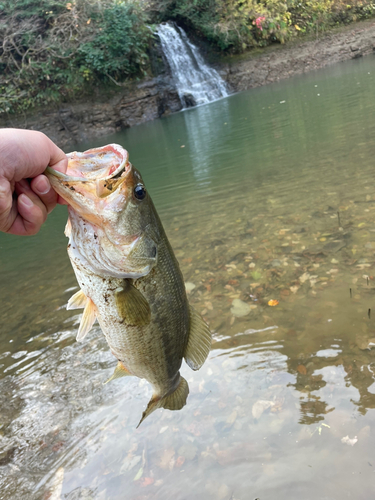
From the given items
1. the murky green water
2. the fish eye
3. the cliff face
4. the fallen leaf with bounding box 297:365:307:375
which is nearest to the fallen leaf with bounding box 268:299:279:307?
the murky green water

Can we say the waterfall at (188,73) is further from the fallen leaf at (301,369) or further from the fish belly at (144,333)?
the fish belly at (144,333)

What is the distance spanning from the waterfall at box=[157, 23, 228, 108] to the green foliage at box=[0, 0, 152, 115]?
6.46ft

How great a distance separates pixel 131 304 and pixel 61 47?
21997mm

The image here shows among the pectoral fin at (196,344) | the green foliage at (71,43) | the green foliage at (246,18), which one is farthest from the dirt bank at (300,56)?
the pectoral fin at (196,344)

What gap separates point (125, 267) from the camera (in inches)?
74.0

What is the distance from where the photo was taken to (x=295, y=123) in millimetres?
11039

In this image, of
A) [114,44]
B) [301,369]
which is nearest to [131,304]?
[301,369]

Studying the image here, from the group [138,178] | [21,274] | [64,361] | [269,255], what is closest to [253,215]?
[269,255]

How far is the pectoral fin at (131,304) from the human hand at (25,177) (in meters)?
0.55

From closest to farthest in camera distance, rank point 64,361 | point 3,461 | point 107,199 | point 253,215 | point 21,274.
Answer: point 107,199 → point 3,461 → point 64,361 → point 253,215 → point 21,274

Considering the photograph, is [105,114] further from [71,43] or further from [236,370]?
[236,370]

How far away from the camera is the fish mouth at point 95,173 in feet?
5.60

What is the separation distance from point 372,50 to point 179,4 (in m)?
12.0

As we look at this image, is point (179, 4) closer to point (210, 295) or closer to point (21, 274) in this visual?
point (21, 274)
